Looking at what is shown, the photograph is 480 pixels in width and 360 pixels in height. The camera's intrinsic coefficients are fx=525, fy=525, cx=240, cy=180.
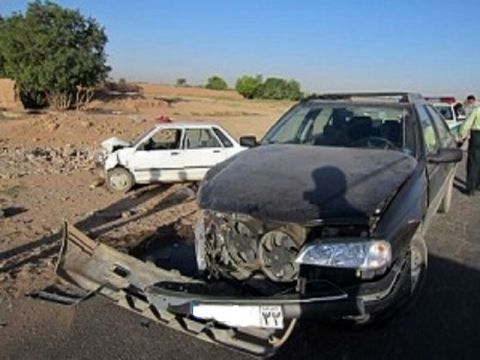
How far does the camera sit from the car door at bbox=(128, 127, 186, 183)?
10.6 m

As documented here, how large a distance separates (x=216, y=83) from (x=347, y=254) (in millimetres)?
105601

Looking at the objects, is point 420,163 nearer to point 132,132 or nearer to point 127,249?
point 127,249

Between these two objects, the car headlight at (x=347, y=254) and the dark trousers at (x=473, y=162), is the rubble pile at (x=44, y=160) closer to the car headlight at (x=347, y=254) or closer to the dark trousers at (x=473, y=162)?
the dark trousers at (x=473, y=162)

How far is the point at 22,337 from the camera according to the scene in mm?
4027

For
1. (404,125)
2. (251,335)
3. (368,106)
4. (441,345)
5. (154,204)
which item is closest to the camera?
(251,335)

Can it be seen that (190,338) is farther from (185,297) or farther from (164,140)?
(164,140)

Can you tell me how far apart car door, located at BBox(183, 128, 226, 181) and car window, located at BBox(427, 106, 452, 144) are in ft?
16.4

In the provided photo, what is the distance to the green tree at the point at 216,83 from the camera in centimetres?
10519

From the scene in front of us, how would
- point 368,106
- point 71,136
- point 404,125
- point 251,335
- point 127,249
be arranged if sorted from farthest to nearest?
point 71,136 → point 127,249 → point 368,106 → point 404,125 → point 251,335

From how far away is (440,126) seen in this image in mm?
6672

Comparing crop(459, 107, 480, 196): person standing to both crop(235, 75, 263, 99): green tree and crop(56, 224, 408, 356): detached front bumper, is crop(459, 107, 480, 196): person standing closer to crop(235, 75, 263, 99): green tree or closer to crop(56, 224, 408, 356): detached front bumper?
crop(56, 224, 408, 356): detached front bumper

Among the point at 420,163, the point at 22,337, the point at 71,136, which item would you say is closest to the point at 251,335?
the point at 22,337

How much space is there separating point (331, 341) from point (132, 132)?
19050 mm

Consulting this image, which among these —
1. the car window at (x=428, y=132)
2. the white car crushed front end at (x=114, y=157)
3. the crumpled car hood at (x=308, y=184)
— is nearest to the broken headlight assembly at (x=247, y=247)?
the crumpled car hood at (x=308, y=184)
